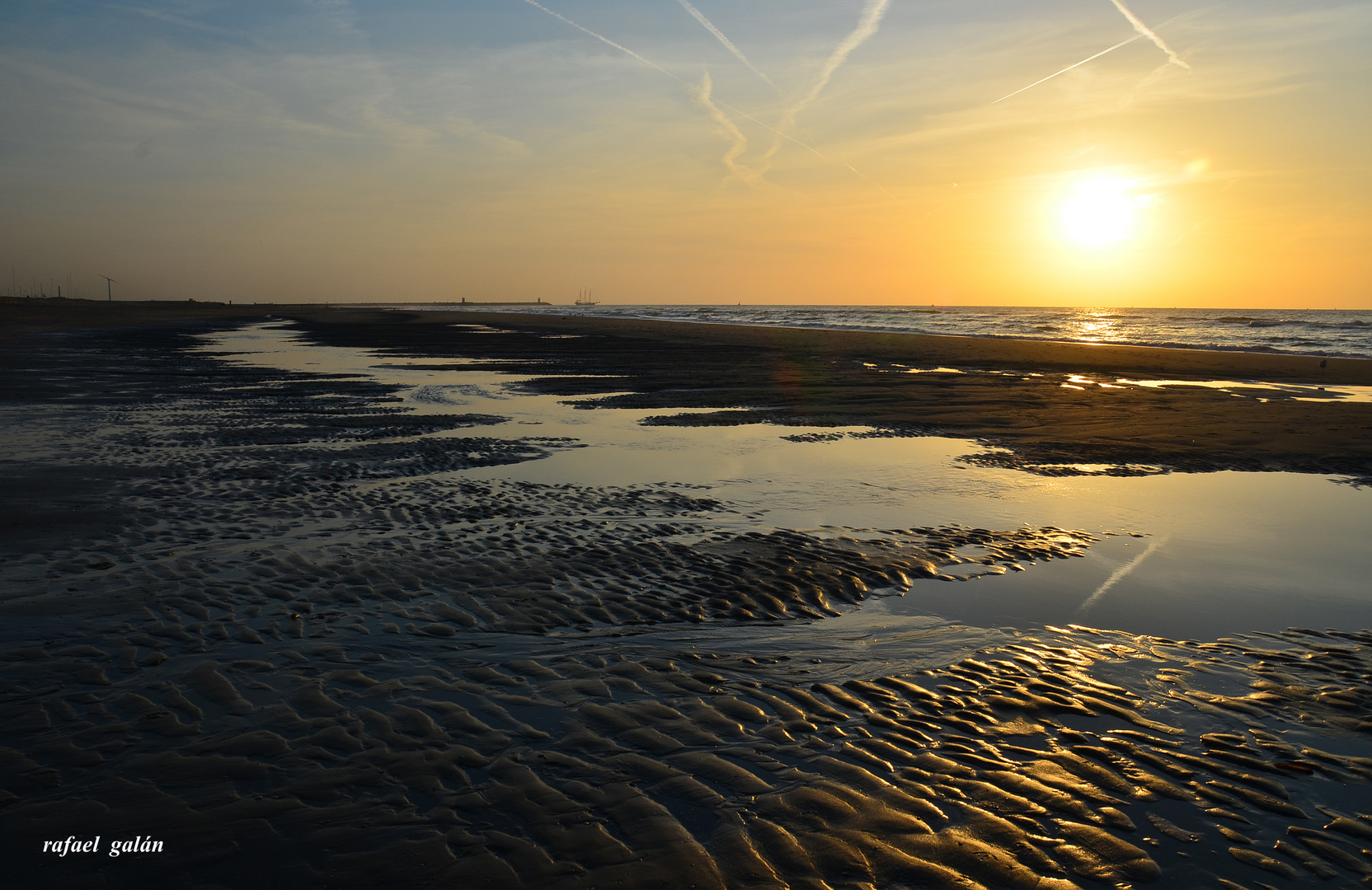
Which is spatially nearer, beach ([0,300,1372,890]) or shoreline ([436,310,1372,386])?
beach ([0,300,1372,890])

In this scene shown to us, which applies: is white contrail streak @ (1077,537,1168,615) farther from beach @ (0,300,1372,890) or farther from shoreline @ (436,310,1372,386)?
shoreline @ (436,310,1372,386)

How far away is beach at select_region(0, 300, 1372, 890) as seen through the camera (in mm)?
4074

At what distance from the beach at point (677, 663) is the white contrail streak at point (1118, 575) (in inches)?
2.5

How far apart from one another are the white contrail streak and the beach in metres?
0.06

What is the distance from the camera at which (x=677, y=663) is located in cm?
633

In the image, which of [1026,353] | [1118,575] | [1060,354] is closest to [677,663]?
[1118,575]

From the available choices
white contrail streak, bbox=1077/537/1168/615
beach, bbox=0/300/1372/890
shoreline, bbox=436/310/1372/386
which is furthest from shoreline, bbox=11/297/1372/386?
white contrail streak, bbox=1077/537/1168/615

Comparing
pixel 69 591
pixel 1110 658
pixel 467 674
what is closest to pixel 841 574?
pixel 1110 658

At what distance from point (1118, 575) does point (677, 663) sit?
17.8 ft

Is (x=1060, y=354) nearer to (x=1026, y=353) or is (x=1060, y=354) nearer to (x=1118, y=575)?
(x=1026, y=353)

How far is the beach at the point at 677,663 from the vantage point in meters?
4.07

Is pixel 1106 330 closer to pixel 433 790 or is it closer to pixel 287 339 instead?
pixel 287 339

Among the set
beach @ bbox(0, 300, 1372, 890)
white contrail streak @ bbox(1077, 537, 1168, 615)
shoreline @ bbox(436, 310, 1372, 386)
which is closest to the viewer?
beach @ bbox(0, 300, 1372, 890)

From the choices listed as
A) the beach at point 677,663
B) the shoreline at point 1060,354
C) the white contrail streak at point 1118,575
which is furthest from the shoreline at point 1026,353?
the white contrail streak at point 1118,575
